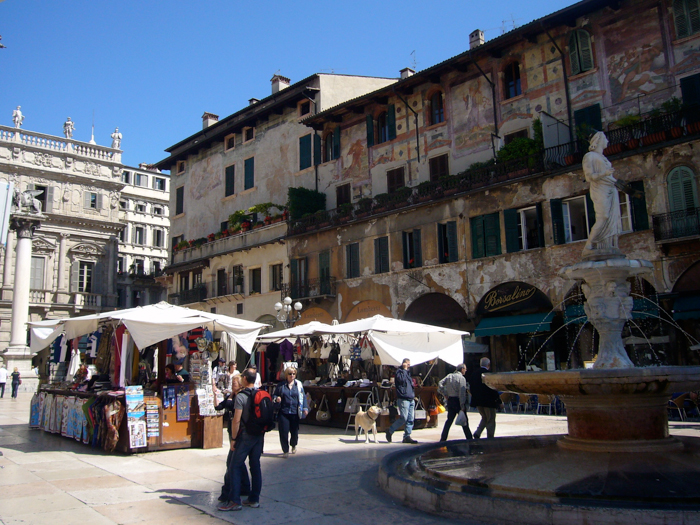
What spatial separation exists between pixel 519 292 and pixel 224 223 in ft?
69.3

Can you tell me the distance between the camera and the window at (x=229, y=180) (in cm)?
3738

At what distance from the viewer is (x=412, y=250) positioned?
2597 centimetres

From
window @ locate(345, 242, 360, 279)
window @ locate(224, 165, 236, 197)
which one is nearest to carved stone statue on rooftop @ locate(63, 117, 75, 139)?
window @ locate(224, 165, 236, 197)

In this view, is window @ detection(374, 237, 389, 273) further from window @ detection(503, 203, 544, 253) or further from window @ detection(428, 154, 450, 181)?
window @ detection(503, 203, 544, 253)

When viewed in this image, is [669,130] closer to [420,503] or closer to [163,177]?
[420,503]

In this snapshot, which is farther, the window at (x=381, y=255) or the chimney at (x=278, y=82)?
the chimney at (x=278, y=82)

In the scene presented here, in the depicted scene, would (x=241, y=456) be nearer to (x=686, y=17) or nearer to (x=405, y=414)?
(x=405, y=414)

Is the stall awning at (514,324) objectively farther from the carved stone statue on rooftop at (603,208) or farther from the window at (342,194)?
the carved stone statue on rooftop at (603,208)

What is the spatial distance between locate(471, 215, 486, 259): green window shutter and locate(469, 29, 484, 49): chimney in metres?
9.54

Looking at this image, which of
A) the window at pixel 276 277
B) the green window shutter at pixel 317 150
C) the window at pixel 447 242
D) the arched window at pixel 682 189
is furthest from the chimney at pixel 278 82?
the arched window at pixel 682 189

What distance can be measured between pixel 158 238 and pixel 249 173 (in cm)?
2274

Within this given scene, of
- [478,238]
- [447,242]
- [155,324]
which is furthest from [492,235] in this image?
[155,324]

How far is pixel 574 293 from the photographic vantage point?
20.7 metres

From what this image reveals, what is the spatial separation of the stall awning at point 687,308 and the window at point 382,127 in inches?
578
